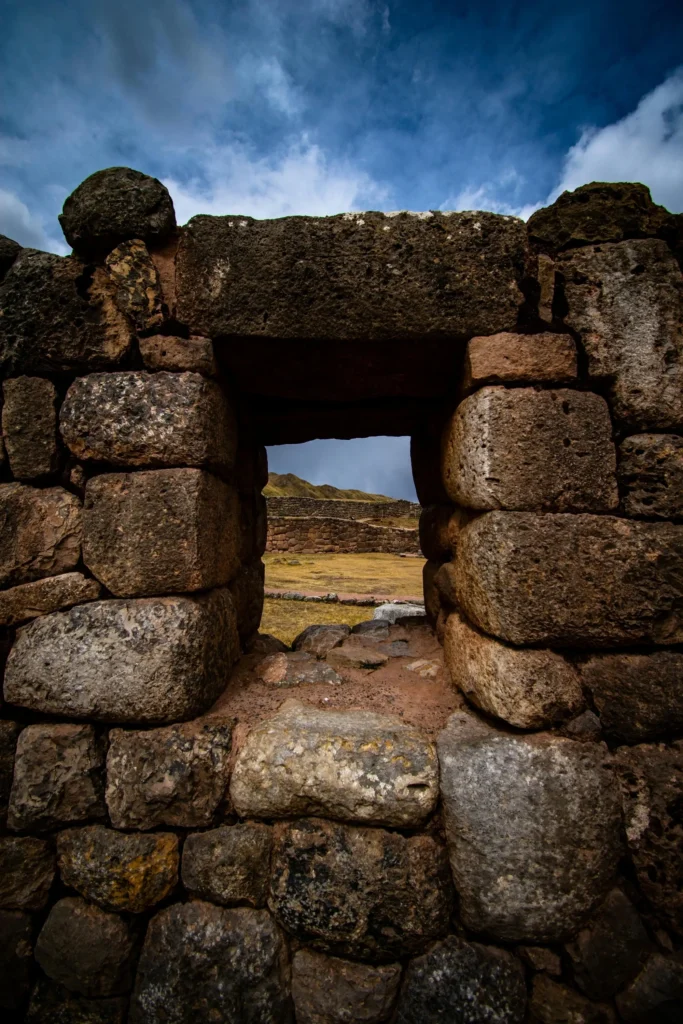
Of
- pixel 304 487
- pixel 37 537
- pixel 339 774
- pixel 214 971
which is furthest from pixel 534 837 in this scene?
pixel 304 487

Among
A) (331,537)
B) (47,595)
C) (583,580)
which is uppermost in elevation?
(583,580)

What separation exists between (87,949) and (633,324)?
3187 millimetres

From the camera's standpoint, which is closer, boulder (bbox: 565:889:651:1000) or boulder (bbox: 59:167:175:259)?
boulder (bbox: 565:889:651:1000)

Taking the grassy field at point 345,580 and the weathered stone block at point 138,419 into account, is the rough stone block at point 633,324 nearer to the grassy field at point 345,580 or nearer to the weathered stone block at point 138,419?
the weathered stone block at point 138,419

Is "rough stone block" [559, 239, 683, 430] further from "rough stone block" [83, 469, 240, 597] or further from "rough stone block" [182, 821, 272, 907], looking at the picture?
"rough stone block" [182, 821, 272, 907]

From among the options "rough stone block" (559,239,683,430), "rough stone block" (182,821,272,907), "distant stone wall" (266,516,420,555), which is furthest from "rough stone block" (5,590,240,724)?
"distant stone wall" (266,516,420,555)

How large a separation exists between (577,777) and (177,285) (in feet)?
8.05

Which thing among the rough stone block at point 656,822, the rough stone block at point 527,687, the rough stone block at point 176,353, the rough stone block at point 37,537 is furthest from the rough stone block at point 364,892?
the rough stone block at point 176,353

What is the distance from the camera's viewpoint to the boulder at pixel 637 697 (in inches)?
64.9

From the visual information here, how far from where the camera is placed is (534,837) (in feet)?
5.07

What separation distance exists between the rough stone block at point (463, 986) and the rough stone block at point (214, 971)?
18.2 inches

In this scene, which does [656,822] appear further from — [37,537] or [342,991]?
[37,537]

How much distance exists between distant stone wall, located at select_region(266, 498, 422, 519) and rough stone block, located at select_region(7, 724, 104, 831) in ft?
53.3

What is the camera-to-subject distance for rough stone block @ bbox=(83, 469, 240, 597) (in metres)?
1.79
